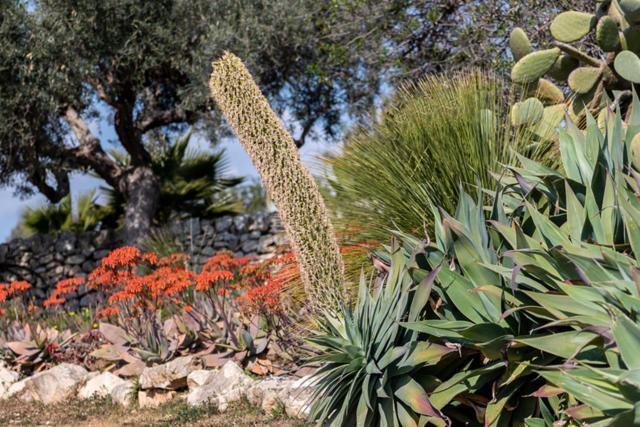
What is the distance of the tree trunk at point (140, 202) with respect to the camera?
45.8ft

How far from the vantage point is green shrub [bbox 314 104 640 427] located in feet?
9.07

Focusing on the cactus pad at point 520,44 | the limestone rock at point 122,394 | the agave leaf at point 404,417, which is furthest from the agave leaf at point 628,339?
the limestone rock at point 122,394

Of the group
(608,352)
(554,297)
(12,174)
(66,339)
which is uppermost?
(12,174)

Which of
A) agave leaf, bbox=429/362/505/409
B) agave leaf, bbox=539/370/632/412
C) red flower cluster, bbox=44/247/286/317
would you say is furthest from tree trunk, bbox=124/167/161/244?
agave leaf, bbox=539/370/632/412

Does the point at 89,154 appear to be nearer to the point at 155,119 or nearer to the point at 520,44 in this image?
the point at 155,119

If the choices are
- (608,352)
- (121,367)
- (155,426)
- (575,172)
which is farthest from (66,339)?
(608,352)

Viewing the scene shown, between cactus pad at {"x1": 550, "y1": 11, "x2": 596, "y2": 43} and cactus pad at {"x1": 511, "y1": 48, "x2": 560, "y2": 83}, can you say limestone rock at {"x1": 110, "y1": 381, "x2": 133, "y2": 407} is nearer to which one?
cactus pad at {"x1": 511, "y1": 48, "x2": 560, "y2": 83}

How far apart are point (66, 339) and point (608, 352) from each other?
6842 mm

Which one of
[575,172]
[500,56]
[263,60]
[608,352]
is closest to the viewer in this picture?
[608,352]

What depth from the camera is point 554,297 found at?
9.29 feet

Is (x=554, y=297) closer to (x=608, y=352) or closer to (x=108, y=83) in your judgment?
(x=608, y=352)

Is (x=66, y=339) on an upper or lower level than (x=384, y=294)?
upper

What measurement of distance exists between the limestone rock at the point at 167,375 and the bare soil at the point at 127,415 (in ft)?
0.51

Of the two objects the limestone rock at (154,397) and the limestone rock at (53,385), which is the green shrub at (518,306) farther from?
the limestone rock at (53,385)
